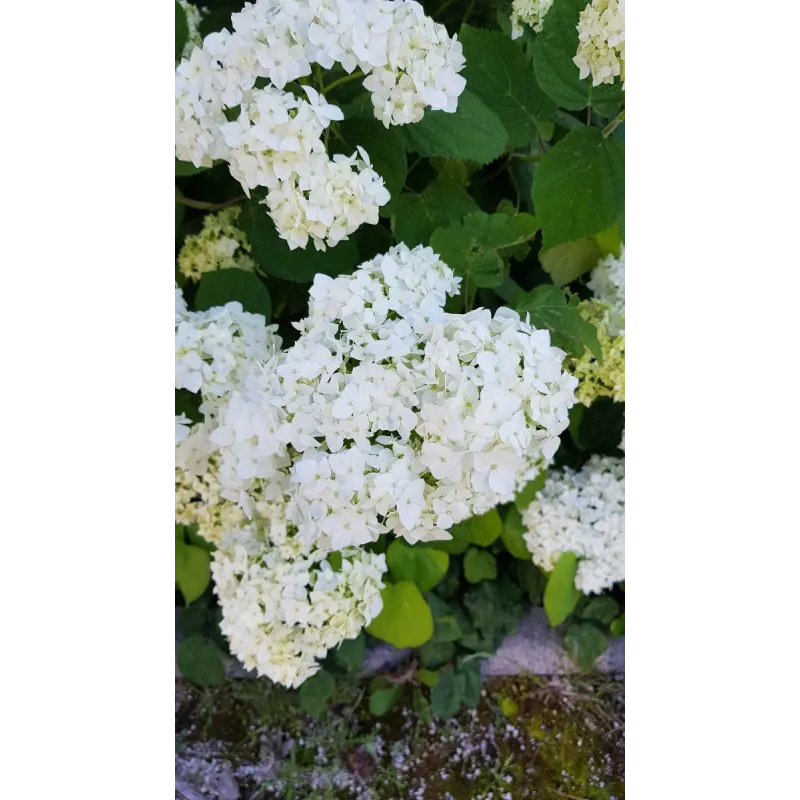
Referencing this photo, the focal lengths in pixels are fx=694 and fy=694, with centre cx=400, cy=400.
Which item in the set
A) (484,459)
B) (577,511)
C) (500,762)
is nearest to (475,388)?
(484,459)

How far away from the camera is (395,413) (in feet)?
2.71

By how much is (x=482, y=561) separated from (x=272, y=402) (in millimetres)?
668

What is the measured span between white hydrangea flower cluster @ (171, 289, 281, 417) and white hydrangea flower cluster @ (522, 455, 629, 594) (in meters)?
0.59

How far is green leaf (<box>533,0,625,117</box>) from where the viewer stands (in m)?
1.04

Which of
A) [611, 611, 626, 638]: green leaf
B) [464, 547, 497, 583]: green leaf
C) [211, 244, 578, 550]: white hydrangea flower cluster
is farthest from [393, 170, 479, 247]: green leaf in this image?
[611, 611, 626, 638]: green leaf

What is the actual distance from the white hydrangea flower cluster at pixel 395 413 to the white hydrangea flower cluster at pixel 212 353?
0.40ft

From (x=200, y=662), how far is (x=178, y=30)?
1.01 m

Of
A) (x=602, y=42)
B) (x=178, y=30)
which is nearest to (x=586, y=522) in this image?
(x=602, y=42)

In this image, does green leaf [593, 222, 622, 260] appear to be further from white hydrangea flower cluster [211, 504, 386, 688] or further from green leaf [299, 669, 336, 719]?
green leaf [299, 669, 336, 719]

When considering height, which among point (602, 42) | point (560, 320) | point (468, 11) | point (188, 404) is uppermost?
point (468, 11)

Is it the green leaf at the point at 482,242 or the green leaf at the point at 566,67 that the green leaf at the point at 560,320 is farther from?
the green leaf at the point at 566,67

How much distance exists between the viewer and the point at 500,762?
131cm

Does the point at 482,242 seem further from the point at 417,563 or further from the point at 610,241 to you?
the point at 417,563

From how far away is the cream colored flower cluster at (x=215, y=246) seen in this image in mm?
1143
